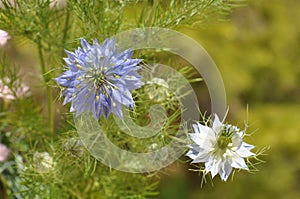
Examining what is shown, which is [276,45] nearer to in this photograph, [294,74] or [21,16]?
[294,74]

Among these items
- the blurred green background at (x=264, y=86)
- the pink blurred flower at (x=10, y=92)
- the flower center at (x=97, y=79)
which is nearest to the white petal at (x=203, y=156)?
the flower center at (x=97, y=79)

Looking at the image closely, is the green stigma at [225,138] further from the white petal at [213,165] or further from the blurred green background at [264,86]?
the blurred green background at [264,86]

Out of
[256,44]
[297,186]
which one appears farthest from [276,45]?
[297,186]

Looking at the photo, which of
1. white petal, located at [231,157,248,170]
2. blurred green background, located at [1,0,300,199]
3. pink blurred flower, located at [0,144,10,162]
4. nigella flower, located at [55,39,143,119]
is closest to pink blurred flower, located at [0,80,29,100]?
pink blurred flower, located at [0,144,10,162]

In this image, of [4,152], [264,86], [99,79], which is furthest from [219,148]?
[264,86]

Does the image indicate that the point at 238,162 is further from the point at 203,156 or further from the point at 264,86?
the point at 264,86

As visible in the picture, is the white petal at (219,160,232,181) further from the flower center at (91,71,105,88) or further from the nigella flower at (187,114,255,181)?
the flower center at (91,71,105,88)
